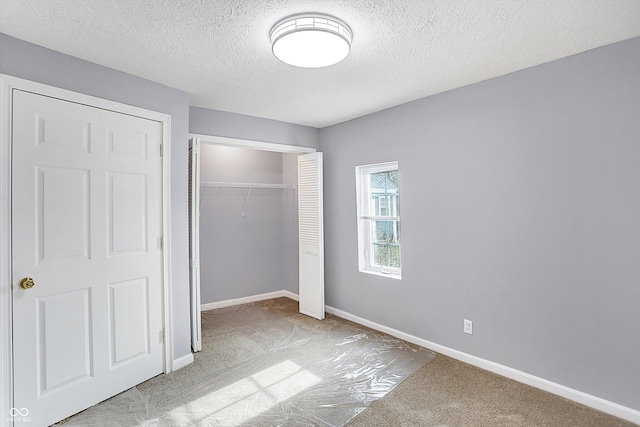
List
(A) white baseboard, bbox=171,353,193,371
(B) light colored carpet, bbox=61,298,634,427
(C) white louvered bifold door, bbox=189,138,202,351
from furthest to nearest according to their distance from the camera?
(C) white louvered bifold door, bbox=189,138,202,351 < (A) white baseboard, bbox=171,353,193,371 < (B) light colored carpet, bbox=61,298,634,427

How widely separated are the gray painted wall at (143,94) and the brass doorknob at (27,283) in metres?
0.97

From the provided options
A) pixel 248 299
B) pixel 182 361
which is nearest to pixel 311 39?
pixel 182 361

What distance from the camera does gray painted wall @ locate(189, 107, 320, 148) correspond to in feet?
11.2

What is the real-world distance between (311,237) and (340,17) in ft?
9.14

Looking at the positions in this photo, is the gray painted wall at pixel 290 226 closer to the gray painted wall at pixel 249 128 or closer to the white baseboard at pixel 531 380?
the gray painted wall at pixel 249 128

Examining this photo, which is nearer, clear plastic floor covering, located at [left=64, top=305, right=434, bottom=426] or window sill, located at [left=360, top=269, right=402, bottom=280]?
clear plastic floor covering, located at [left=64, top=305, right=434, bottom=426]

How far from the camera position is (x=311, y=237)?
425cm

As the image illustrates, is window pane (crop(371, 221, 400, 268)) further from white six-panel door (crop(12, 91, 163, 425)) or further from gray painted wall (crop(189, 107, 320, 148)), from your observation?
white six-panel door (crop(12, 91, 163, 425))

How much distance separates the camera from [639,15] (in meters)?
1.85

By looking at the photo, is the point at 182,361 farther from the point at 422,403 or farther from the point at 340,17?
the point at 340,17

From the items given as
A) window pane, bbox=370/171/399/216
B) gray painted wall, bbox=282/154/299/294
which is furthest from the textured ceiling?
gray painted wall, bbox=282/154/299/294

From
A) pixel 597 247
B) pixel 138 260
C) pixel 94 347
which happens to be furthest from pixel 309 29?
pixel 94 347

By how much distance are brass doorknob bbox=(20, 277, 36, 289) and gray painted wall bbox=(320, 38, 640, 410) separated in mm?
3008

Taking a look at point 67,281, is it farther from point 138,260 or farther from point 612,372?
point 612,372
